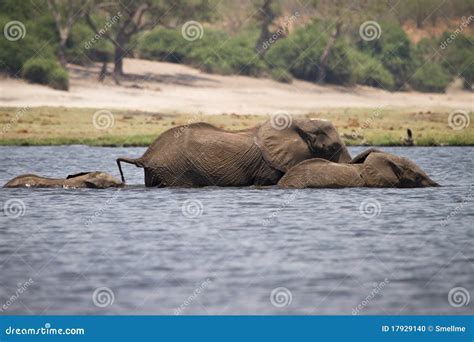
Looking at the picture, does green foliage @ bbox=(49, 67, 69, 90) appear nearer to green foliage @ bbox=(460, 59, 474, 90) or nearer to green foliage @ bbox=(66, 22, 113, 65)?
green foliage @ bbox=(66, 22, 113, 65)

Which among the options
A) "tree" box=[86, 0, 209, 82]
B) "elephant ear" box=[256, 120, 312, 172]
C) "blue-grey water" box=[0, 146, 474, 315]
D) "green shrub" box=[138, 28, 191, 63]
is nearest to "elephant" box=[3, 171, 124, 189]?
"blue-grey water" box=[0, 146, 474, 315]

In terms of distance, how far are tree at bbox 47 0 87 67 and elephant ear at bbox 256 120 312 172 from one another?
110 feet

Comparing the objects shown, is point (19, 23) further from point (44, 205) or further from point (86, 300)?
point (86, 300)

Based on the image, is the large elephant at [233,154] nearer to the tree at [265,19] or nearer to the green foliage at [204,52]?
the green foliage at [204,52]

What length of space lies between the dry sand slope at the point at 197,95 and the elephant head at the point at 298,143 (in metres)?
24.3

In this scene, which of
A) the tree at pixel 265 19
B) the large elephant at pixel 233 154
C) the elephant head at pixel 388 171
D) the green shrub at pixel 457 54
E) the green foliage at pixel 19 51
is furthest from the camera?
the tree at pixel 265 19

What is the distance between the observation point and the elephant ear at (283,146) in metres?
20.0

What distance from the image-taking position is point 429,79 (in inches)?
2275

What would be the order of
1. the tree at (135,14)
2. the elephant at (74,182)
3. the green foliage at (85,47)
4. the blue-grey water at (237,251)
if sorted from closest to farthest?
the blue-grey water at (237,251) → the elephant at (74,182) → the green foliage at (85,47) → the tree at (135,14)

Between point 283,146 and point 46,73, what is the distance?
1175 inches

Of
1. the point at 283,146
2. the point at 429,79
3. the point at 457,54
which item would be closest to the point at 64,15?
the point at 429,79

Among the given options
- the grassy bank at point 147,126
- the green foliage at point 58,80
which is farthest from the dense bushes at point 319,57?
the grassy bank at point 147,126

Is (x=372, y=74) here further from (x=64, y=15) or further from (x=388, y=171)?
(x=388, y=171)

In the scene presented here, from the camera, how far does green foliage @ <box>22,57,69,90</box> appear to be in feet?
156
